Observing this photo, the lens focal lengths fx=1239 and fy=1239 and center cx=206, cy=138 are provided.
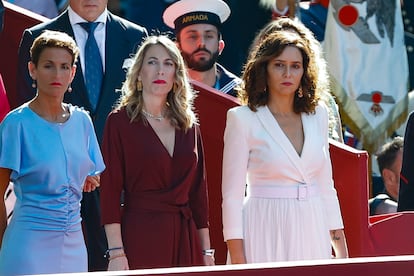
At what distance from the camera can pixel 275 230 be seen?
20.5ft

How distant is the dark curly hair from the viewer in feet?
20.9

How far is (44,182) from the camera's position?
612cm

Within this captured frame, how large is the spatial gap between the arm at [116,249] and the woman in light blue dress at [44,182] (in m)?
0.14

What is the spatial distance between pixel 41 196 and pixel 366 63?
5.09 m

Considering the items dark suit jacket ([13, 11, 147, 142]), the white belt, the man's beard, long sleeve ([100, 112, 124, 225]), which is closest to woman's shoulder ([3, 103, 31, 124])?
long sleeve ([100, 112, 124, 225])

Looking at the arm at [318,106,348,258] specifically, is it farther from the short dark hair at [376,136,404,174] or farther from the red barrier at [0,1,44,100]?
the short dark hair at [376,136,404,174]

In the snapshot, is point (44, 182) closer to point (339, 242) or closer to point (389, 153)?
point (339, 242)

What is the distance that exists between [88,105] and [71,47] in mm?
918

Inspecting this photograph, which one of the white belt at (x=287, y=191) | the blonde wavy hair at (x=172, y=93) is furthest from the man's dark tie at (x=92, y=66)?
the white belt at (x=287, y=191)

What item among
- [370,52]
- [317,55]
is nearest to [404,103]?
[370,52]

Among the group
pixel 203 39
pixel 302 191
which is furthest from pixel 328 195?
pixel 203 39

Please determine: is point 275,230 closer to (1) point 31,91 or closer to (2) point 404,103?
(1) point 31,91

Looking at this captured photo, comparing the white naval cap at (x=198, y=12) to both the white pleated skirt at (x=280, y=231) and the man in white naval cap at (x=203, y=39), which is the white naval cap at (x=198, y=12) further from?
the white pleated skirt at (x=280, y=231)

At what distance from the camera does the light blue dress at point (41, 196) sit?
605cm
